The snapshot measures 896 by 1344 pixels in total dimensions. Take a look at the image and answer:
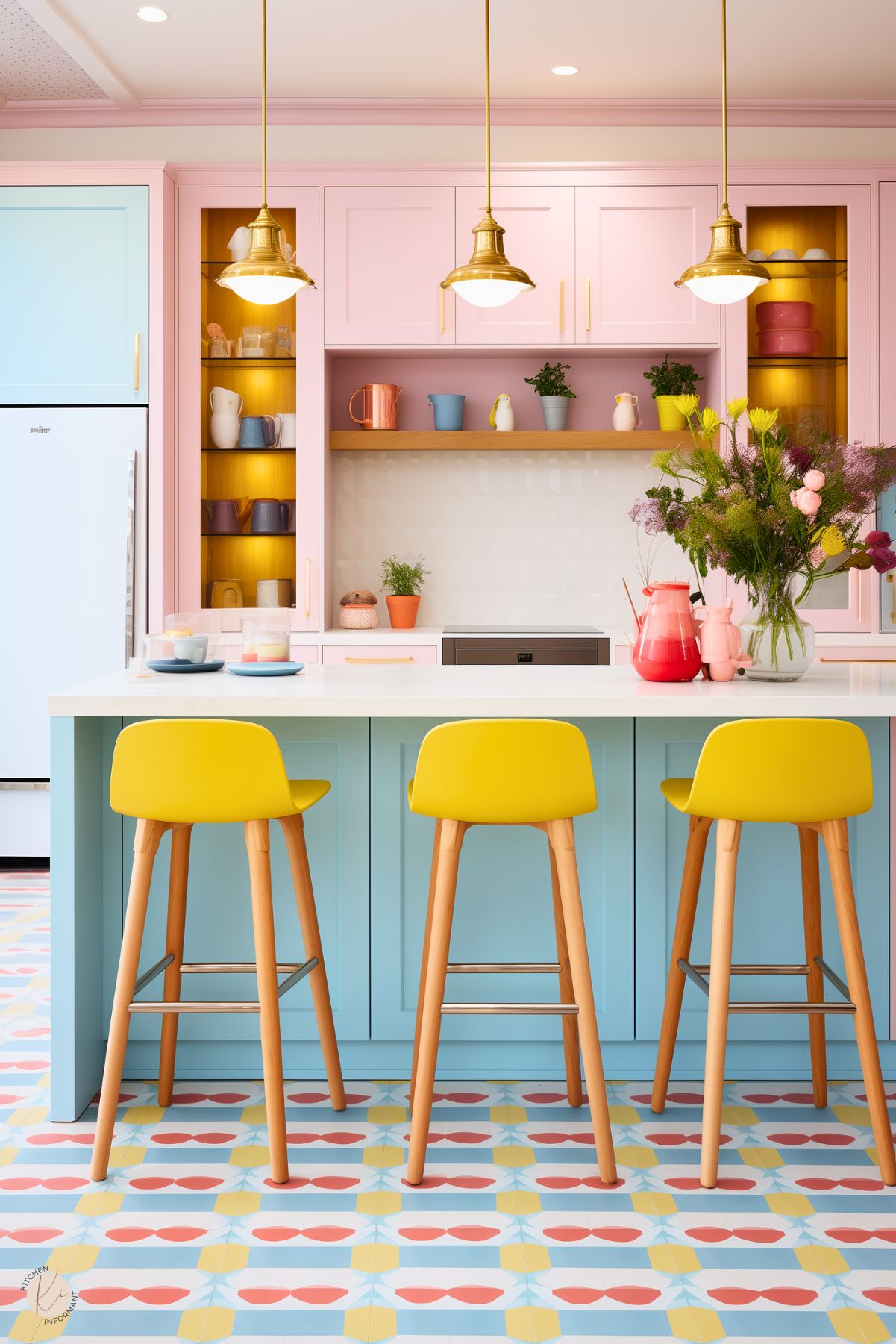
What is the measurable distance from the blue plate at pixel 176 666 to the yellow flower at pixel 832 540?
1.40 m

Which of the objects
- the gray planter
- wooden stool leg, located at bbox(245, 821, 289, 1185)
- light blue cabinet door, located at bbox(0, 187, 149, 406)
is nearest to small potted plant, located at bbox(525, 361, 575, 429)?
the gray planter

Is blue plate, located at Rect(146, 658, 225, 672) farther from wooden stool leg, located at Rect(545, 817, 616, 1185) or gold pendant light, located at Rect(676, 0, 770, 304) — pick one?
gold pendant light, located at Rect(676, 0, 770, 304)

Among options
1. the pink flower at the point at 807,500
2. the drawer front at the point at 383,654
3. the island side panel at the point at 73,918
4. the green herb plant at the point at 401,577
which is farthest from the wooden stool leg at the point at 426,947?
the green herb plant at the point at 401,577

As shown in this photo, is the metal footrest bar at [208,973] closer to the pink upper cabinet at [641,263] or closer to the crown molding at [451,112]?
the pink upper cabinet at [641,263]

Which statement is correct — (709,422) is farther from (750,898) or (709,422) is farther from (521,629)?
(521,629)

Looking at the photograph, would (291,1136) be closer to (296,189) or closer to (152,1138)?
(152,1138)

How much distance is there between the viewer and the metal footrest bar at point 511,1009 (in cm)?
213

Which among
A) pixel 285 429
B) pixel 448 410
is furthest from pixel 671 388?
pixel 285 429

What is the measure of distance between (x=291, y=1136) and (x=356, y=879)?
1.76ft

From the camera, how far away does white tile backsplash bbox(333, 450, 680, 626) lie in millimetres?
4758

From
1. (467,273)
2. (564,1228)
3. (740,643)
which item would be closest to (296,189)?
(467,273)

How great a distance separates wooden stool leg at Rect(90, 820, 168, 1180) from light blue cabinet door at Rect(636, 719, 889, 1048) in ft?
3.44

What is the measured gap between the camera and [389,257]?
169 inches

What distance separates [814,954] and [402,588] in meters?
2.53
